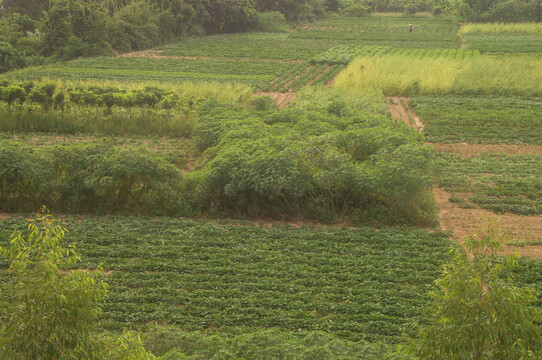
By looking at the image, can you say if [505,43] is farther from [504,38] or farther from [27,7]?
[27,7]

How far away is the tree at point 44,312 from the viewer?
5352 millimetres

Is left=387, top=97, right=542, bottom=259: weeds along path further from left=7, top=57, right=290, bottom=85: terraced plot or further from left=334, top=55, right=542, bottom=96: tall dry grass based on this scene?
left=7, top=57, right=290, bottom=85: terraced plot

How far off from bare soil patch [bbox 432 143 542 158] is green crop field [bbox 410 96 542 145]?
49 centimetres

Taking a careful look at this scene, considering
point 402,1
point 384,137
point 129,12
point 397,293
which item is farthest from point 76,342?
point 402,1

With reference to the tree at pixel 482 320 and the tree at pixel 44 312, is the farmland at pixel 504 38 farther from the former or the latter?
the tree at pixel 44 312

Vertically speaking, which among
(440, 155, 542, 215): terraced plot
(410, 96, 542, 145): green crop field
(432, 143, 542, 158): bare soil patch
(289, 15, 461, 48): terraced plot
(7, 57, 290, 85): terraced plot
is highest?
(289, 15, 461, 48): terraced plot

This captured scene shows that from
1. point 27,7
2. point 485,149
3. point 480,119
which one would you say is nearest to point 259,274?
point 485,149

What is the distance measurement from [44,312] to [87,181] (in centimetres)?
1115

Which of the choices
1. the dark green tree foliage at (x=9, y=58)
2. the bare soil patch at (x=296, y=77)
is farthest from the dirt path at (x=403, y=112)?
the dark green tree foliage at (x=9, y=58)

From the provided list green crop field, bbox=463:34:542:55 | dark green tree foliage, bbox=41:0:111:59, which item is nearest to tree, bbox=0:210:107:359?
dark green tree foliage, bbox=41:0:111:59

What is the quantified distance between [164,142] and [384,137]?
11.3 meters

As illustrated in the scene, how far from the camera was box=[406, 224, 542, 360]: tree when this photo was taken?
5488 mm

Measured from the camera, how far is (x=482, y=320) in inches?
219

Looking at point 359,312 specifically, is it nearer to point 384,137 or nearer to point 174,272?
point 174,272
